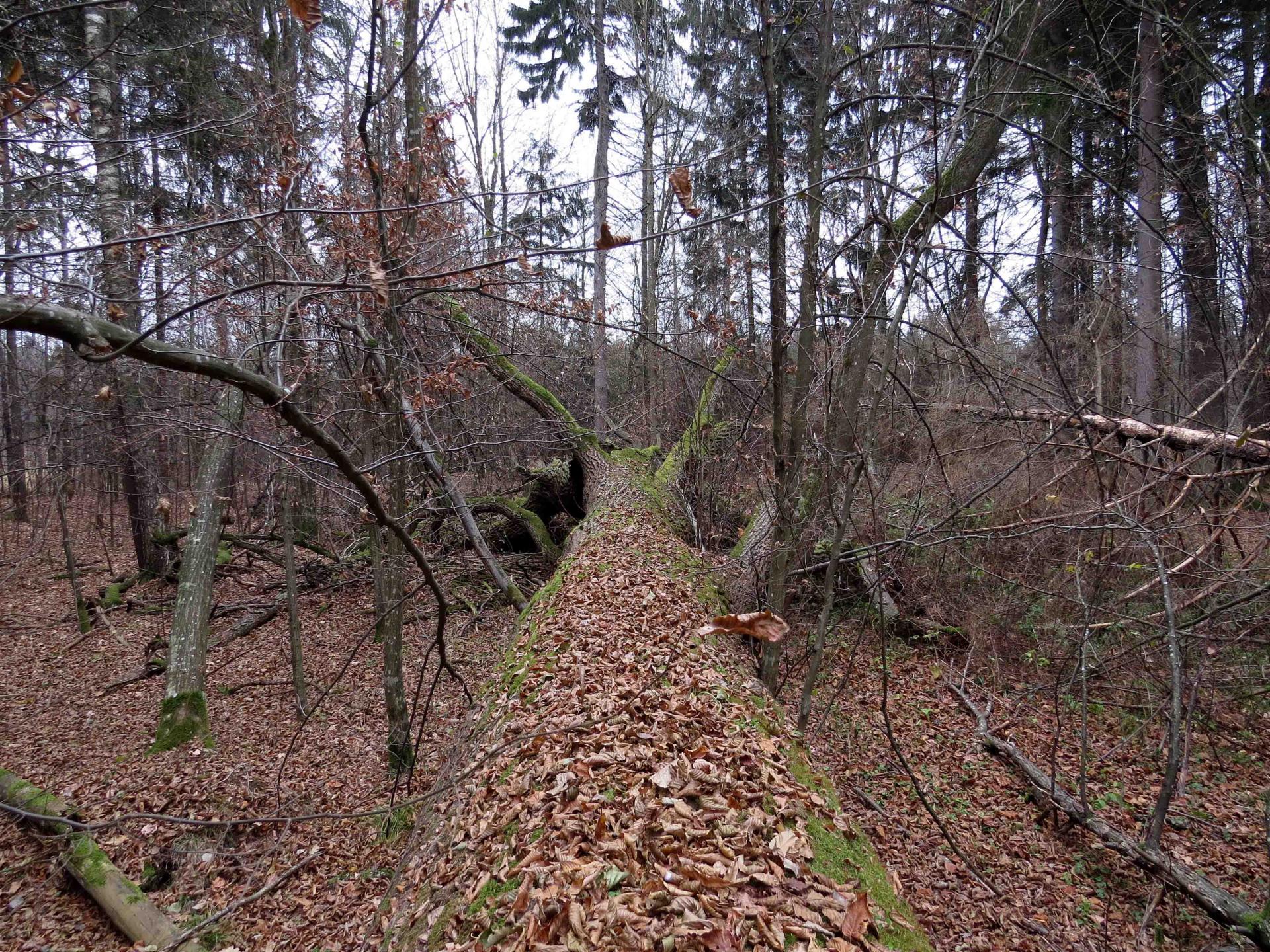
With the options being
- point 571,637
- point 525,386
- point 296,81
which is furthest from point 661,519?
point 296,81

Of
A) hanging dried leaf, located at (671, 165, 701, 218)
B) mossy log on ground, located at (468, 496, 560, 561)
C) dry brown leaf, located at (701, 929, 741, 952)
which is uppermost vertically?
hanging dried leaf, located at (671, 165, 701, 218)

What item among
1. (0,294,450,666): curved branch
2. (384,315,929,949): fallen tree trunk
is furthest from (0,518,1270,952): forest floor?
(0,294,450,666): curved branch

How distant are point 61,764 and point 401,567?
12.4 ft

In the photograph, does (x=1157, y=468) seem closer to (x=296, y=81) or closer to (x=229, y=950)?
(x=229, y=950)

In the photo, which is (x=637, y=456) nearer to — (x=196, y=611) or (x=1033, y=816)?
(x=196, y=611)

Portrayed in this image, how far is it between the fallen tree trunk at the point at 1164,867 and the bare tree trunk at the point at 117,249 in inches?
222

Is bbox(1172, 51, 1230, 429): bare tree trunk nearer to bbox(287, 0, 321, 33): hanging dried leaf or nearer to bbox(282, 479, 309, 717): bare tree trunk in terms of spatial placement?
bbox(287, 0, 321, 33): hanging dried leaf

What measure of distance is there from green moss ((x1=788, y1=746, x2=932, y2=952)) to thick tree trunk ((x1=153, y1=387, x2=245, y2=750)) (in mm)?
5311

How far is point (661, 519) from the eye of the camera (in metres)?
7.93

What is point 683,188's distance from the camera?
5.97 feet

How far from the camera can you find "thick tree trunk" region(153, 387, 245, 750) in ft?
18.2

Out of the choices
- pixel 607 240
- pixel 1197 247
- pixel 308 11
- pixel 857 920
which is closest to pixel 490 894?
pixel 857 920

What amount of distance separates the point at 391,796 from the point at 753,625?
132 inches

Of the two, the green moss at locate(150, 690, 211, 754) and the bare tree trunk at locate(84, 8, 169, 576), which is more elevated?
the bare tree trunk at locate(84, 8, 169, 576)
